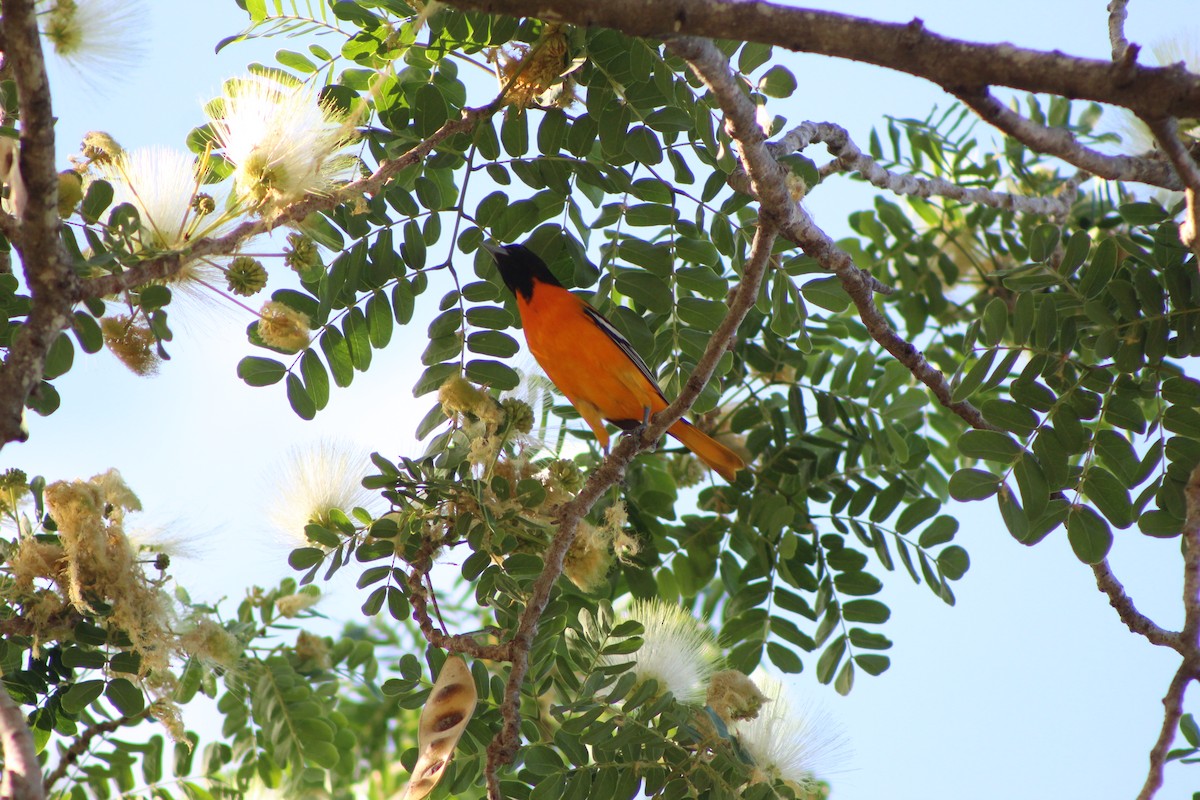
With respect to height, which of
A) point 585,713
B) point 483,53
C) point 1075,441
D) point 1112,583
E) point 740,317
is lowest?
point 585,713

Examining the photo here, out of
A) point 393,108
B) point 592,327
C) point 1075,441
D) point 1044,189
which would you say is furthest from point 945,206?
point 393,108

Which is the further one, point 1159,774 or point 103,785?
point 103,785

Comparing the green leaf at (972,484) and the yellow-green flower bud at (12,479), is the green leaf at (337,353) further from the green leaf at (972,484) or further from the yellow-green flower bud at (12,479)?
the green leaf at (972,484)

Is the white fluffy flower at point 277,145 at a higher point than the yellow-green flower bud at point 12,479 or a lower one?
higher

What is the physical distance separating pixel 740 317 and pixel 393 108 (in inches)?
49.6

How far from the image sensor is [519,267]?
3484 mm

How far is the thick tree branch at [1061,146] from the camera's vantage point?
189cm

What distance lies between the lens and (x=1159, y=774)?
227 cm

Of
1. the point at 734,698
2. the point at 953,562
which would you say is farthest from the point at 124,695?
the point at 953,562

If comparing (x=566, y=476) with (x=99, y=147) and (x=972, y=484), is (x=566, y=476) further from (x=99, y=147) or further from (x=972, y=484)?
(x=99, y=147)

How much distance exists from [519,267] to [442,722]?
5.09 ft

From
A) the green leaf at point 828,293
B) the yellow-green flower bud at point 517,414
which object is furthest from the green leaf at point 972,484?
the yellow-green flower bud at point 517,414

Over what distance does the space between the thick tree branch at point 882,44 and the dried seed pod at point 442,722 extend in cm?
159

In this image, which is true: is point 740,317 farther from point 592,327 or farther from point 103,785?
point 103,785
